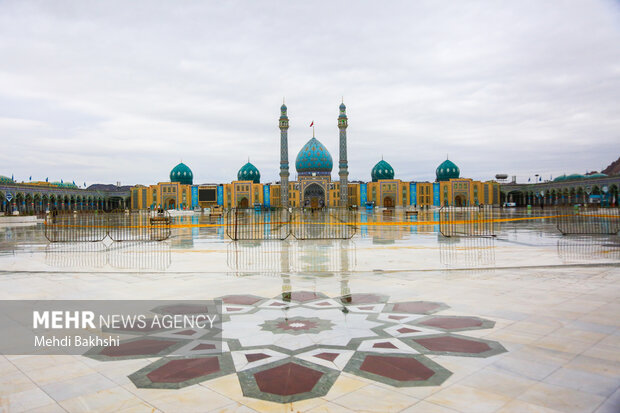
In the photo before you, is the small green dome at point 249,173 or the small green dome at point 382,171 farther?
the small green dome at point 249,173

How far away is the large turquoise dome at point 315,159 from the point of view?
81.1m

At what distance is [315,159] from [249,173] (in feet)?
53.1

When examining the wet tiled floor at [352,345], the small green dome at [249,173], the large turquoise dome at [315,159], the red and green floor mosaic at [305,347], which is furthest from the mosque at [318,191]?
the red and green floor mosaic at [305,347]

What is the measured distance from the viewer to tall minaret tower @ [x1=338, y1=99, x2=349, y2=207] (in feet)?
252

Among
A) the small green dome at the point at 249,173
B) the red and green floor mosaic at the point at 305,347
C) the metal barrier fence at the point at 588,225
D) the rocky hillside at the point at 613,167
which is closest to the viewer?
the red and green floor mosaic at the point at 305,347

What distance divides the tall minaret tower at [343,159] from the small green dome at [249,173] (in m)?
20.4

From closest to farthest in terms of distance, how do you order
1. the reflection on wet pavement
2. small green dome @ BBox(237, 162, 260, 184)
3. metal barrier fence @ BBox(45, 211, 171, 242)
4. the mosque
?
the reflection on wet pavement, metal barrier fence @ BBox(45, 211, 171, 242), the mosque, small green dome @ BBox(237, 162, 260, 184)

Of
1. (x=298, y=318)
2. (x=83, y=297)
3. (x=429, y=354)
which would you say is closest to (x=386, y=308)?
(x=298, y=318)

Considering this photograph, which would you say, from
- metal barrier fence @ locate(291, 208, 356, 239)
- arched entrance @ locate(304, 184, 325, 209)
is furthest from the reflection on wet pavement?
arched entrance @ locate(304, 184, 325, 209)

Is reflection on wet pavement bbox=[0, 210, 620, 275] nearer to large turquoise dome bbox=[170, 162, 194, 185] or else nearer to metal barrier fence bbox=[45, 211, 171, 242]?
metal barrier fence bbox=[45, 211, 171, 242]

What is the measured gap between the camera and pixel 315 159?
81062 millimetres

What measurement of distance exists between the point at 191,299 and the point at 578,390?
16.1 ft

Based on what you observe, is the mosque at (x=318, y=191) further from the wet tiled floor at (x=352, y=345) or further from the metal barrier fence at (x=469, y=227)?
the wet tiled floor at (x=352, y=345)

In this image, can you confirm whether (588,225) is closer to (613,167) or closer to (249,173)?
(249,173)
